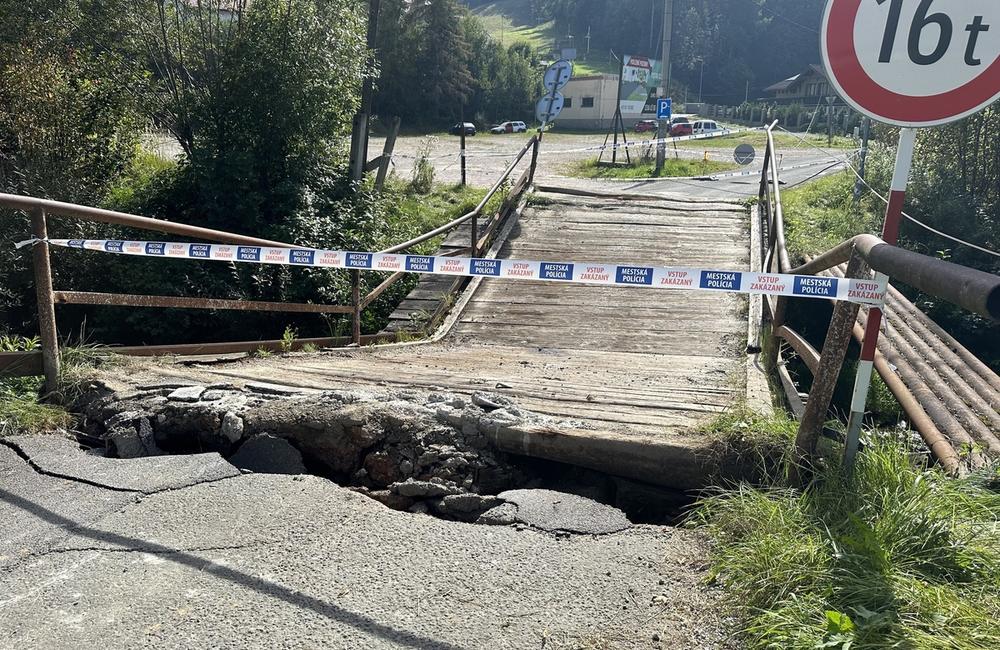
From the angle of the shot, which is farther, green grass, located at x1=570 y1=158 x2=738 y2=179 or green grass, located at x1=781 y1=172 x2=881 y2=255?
green grass, located at x1=570 y1=158 x2=738 y2=179

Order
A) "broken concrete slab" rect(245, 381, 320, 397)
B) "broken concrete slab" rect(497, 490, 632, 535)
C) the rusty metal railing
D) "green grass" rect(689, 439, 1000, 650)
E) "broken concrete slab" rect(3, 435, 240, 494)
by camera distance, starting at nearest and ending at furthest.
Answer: the rusty metal railing < "green grass" rect(689, 439, 1000, 650) < "broken concrete slab" rect(497, 490, 632, 535) < "broken concrete slab" rect(3, 435, 240, 494) < "broken concrete slab" rect(245, 381, 320, 397)

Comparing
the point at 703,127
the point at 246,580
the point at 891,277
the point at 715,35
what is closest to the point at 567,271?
the point at 891,277

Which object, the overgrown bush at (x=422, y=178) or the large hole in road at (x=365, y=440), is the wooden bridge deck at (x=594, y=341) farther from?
the overgrown bush at (x=422, y=178)

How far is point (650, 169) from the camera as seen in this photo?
25.3 meters

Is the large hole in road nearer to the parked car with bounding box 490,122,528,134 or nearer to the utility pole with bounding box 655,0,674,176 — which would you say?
the utility pole with bounding box 655,0,674,176

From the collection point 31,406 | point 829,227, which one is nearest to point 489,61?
point 829,227

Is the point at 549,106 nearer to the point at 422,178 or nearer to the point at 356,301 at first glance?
the point at 422,178

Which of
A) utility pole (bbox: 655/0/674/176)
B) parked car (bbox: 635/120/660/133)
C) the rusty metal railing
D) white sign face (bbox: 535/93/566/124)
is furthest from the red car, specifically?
the rusty metal railing

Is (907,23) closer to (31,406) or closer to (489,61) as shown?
(31,406)

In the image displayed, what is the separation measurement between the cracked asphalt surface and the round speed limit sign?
177 centimetres

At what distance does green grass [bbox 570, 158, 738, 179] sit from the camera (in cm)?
2400

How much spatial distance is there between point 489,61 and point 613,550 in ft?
203

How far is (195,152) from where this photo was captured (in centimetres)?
1082

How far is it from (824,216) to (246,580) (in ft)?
50.5
